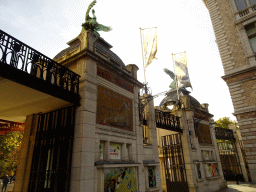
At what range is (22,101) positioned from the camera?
9.12 m

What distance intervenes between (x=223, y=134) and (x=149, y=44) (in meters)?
20.4

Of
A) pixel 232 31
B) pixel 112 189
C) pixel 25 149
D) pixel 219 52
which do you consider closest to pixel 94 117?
pixel 112 189

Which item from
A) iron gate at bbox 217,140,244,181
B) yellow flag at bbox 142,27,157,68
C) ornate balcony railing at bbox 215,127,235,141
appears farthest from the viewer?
iron gate at bbox 217,140,244,181

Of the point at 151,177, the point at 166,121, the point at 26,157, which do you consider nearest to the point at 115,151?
the point at 151,177

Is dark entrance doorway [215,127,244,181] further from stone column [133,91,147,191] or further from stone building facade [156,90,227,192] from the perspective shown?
stone column [133,91,147,191]

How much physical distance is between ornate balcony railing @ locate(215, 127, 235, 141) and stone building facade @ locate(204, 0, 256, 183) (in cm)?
1279

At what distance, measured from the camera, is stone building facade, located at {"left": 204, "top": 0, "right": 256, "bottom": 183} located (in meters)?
14.1

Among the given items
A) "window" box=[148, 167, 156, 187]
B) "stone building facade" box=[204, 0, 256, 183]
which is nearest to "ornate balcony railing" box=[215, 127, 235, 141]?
"stone building facade" box=[204, 0, 256, 183]

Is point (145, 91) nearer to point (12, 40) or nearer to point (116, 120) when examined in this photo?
point (116, 120)

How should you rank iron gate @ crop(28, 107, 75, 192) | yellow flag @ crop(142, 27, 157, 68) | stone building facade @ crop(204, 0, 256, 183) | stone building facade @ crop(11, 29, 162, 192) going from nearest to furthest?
iron gate @ crop(28, 107, 75, 192) < stone building facade @ crop(11, 29, 162, 192) < stone building facade @ crop(204, 0, 256, 183) < yellow flag @ crop(142, 27, 157, 68)

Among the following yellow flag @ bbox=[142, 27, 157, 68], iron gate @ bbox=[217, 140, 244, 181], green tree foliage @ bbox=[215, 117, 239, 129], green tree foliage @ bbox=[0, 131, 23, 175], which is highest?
yellow flag @ bbox=[142, 27, 157, 68]

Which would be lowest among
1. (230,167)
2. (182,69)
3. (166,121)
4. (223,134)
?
(230,167)

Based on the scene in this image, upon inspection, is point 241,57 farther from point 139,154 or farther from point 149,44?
point 139,154

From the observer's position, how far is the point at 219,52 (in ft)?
56.6
